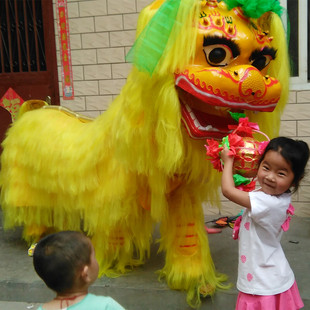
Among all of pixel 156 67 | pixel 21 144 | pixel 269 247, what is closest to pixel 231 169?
pixel 269 247

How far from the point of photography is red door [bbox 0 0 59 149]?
3836 millimetres

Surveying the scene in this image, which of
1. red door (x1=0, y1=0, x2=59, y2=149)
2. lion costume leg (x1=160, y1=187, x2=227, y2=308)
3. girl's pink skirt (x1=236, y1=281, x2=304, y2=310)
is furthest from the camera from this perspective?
red door (x1=0, y1=0, x2=59, y2=149)

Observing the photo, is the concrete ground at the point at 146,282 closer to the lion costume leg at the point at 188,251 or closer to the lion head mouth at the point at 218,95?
the lion costume leg at the point at 188,251

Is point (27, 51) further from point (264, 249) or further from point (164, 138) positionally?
point (264, 249)

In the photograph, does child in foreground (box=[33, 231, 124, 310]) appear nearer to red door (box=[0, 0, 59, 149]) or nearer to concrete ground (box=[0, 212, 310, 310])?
concrete ground (box=[0, 212, 310, 310])

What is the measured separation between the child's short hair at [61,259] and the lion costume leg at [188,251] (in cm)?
108

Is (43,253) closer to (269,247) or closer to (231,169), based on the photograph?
(231,169)

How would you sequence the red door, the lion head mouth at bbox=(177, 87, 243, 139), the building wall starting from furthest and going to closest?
1. the red door
2. the building wall
3. the lion head mouth at bbox=(177, 87, 243, 139)

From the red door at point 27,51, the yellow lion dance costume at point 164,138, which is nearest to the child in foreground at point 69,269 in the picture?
the yellow lion dance costume at point 164,138

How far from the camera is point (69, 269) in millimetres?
1237

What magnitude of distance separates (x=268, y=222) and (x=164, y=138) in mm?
591

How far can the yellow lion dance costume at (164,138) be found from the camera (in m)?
1.84

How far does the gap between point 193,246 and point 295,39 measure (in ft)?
6.84

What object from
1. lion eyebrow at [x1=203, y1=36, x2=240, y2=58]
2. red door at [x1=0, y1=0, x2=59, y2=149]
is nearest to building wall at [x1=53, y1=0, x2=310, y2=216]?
red door at [x1=0, y1=0, x2=59, y2=149]
